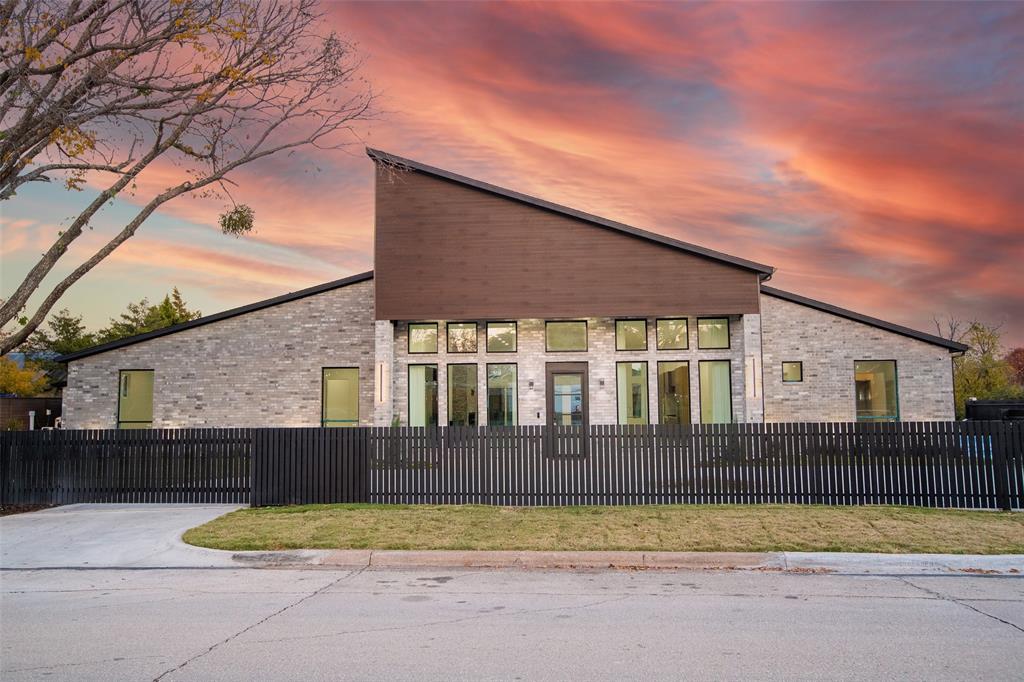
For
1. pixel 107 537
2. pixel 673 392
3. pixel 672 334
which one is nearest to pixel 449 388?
pixel 673 392

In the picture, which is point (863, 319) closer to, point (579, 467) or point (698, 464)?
point (698, 464)

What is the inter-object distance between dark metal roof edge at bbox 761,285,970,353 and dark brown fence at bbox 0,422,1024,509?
12078 millimetres

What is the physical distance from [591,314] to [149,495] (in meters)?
12.6

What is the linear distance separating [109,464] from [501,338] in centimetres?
1178

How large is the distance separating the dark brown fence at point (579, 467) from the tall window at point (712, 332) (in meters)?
9.00

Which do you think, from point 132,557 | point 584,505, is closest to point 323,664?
point 132,557

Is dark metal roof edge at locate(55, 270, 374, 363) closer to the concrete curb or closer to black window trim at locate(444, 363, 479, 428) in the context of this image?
black window trim at locate(444, 363, 479, 428)

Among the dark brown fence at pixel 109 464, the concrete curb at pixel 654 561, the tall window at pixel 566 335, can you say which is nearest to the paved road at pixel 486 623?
the concrete curb at pixel 654 561

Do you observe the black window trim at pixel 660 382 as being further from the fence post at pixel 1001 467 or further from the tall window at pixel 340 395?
the fence post at pixel 1001 467

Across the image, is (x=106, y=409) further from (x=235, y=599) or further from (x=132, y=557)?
(x=235, y=599)

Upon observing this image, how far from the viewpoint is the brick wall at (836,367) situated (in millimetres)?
25688

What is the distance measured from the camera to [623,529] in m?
11.3

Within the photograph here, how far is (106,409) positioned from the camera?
79.3ft

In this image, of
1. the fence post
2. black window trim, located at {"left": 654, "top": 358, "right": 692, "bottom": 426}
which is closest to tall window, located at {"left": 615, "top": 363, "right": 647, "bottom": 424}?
black window trim, located at {"left": 654, "top": 358, "right": 692, "bottom": 426}
